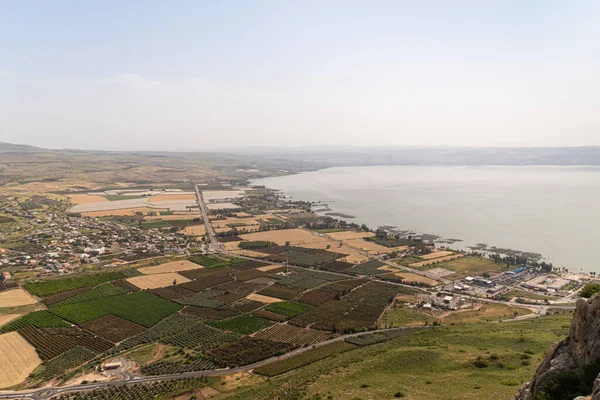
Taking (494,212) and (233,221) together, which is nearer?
(233,221)

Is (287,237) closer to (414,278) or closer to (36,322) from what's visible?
(414,278)

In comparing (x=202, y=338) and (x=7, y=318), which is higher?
(x=7, y=318)

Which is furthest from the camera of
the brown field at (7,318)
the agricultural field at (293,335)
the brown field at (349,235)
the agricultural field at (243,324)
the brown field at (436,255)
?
the brown field at (349,235)

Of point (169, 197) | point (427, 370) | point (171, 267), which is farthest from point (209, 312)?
point (169, 197)

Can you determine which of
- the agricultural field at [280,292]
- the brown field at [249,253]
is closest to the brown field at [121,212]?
the brown field at [249,253]

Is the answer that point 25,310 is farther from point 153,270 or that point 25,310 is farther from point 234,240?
point 234,240

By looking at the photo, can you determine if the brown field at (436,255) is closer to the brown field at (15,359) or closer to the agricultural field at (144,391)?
the agricultural field at (144,391)
